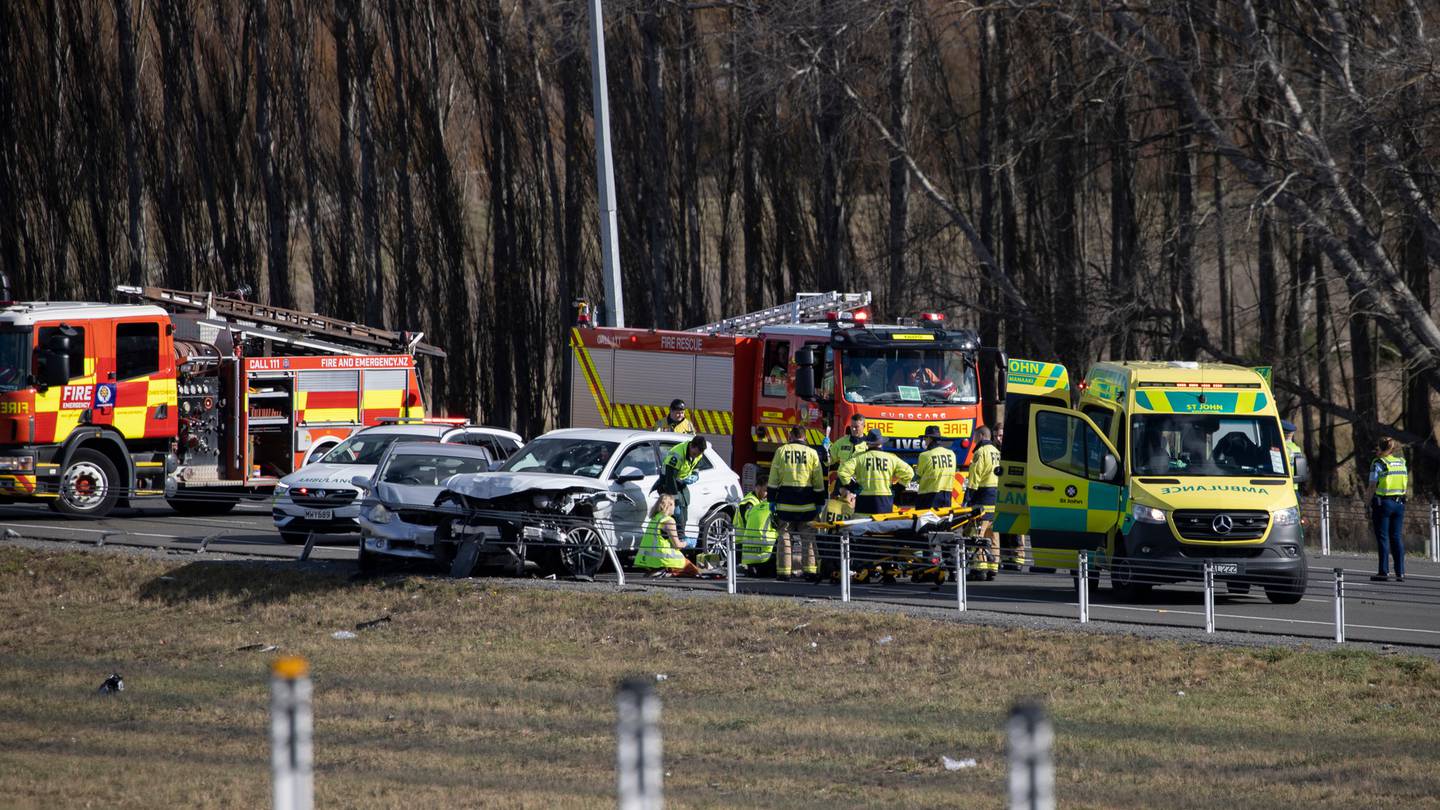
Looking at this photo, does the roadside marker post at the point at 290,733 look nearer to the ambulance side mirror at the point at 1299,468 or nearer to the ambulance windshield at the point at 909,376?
the ambulance side mirror at the point at 1299,468

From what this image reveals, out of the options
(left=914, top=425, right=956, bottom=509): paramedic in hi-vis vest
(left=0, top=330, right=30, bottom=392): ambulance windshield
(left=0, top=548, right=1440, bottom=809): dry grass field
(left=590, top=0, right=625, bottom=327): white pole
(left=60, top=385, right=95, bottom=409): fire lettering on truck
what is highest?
(left=590, top=0, right=625, bottom=327): white pole

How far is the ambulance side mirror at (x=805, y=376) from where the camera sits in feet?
76.2

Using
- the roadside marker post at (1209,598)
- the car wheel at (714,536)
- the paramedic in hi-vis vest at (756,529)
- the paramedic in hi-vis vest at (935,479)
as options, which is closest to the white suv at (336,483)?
the car wheel at (714,536)

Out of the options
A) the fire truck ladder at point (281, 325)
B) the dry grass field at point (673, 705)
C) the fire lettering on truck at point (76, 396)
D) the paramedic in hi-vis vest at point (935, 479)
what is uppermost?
the fire truck ladder at point (281, 325)

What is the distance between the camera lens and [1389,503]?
19906mm

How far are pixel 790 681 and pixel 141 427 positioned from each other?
14621 millimetres

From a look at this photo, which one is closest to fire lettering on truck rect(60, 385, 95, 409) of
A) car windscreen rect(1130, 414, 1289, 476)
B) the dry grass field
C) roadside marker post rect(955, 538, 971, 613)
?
the dry grass field

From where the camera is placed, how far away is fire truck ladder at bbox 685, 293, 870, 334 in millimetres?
28062

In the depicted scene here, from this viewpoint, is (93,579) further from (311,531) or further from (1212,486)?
(1212,486)

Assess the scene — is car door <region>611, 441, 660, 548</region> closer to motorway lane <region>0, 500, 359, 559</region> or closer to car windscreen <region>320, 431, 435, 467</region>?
car windscreen <region>320, 431, 435, 467</region>

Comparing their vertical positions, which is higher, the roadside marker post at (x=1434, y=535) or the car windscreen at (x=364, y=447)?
the car windscreen at (x=364, y=447)

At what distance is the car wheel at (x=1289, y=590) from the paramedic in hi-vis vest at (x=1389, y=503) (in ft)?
6.82

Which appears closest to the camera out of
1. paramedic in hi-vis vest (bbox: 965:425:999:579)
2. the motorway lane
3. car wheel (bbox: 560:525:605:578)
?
car wheel (bbox: 560:525:605:578)

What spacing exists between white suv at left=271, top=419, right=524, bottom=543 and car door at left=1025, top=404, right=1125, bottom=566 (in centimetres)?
687
